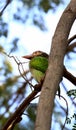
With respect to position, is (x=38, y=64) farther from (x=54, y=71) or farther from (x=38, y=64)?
(x=54, y=71)

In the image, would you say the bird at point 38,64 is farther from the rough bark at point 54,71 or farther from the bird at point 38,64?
the rough bark at point 54,71

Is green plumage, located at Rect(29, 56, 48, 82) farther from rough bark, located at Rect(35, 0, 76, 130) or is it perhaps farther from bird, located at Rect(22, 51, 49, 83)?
rough bark, located at Rect(35, 0, 76, 130)

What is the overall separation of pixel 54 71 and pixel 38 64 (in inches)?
8.8

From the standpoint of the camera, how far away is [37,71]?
110 centimetres

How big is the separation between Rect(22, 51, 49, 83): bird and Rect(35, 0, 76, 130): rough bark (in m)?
0.12

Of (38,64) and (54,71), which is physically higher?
(38,64)

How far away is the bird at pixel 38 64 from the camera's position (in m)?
1.08

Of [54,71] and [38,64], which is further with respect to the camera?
[38,64]

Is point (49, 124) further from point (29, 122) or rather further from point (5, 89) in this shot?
point (5, 89)

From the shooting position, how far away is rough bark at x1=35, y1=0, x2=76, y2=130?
2.56 ft

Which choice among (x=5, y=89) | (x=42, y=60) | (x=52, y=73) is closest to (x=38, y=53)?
(x=42, y=60)

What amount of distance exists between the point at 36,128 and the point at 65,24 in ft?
1.17

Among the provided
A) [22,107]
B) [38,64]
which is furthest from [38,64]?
[22,107]

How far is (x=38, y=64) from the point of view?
3.67 ft
